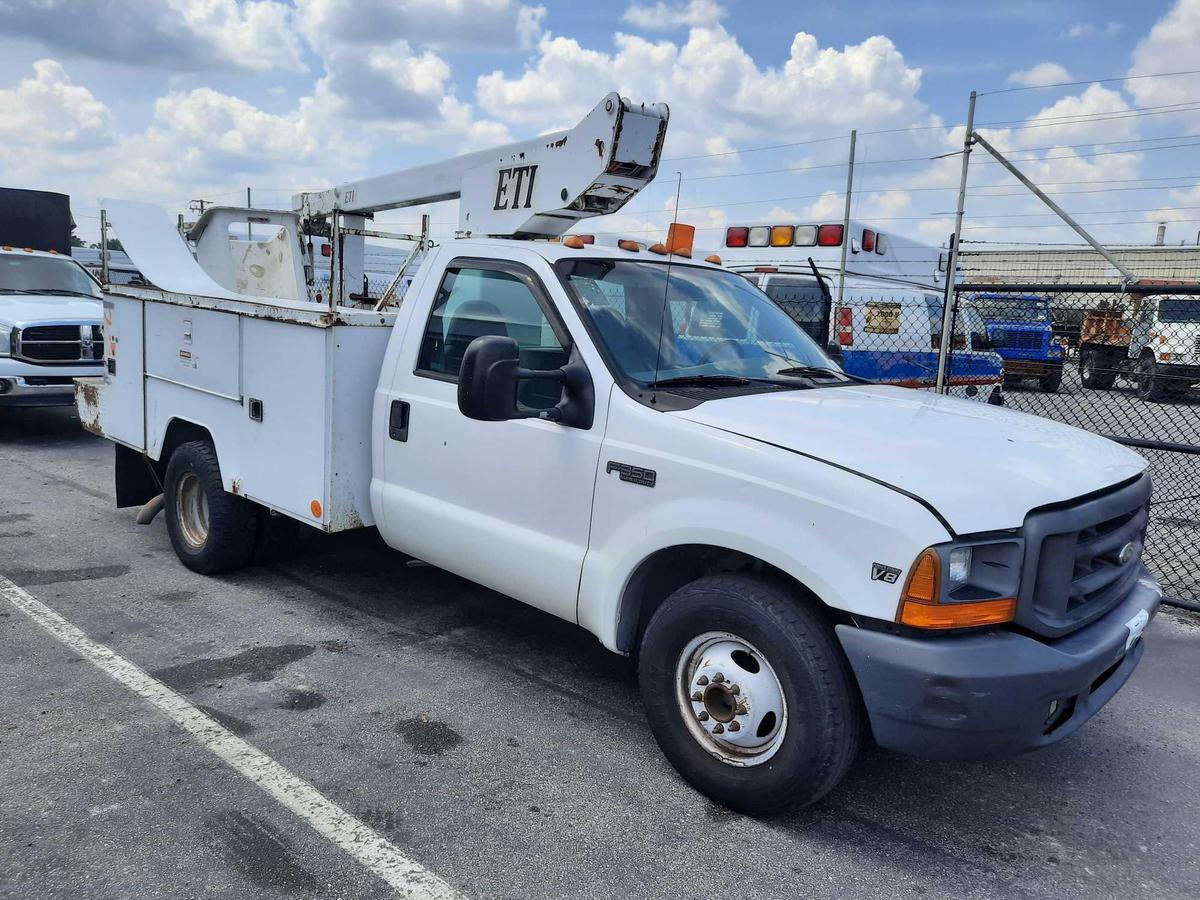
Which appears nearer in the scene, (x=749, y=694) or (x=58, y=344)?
(x=749, y=694)

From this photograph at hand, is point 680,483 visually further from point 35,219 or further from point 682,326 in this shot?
point 35,219

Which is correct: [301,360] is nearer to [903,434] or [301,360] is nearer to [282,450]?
[282,450]

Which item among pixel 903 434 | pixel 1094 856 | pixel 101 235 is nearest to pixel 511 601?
pixel 903 434

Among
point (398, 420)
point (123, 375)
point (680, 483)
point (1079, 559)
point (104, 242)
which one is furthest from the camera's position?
point (104, 242)

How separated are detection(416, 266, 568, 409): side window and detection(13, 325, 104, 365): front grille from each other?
6.79 metres

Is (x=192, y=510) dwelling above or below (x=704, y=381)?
below

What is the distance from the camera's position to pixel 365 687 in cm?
407

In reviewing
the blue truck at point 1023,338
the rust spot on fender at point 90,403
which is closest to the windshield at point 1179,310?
the blue truck at point 1023,338

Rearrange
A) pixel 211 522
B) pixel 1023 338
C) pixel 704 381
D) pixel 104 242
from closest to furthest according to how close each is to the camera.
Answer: pixel 704 381, pixel 211 522, pixel 104 242, pixel 1023 338

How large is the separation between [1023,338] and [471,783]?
11920 mm

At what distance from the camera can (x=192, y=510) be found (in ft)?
18.5

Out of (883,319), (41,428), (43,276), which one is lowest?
(41,428)

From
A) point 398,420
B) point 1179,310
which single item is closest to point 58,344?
point 398,420

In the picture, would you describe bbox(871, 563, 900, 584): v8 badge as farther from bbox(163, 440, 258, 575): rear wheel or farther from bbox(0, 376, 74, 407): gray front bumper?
bbox(0, 376, 74, 407): gray front bumper
